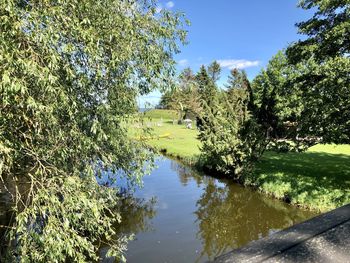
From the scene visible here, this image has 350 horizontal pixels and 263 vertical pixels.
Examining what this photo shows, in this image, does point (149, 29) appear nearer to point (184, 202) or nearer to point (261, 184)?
point (184, 202)

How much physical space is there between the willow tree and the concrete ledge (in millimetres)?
4076

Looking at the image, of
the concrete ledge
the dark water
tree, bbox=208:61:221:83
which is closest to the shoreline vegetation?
the dark water

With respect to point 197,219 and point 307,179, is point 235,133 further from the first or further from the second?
point 197,219

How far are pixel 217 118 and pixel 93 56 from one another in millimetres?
15307

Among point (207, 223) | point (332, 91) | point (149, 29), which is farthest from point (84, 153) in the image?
point (332, 91)

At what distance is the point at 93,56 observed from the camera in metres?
6.14

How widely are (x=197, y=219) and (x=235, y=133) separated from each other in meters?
7.16

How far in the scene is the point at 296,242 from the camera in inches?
73.2

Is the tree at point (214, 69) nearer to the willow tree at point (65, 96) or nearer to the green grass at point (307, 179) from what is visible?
the green grass at point (307, 179)

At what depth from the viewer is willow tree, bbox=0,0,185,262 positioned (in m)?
5.27

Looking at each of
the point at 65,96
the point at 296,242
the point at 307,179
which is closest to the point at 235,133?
the point at 307,179

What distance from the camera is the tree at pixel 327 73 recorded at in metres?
14.7

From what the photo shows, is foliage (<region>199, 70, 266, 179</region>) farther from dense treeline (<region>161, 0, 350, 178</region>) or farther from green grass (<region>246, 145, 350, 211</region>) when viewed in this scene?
green grass (<region>246, 145, 350, 211</region>)

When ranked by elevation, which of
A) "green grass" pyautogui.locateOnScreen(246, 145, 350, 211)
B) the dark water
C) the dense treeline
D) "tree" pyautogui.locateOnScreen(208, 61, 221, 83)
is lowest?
the dark water
